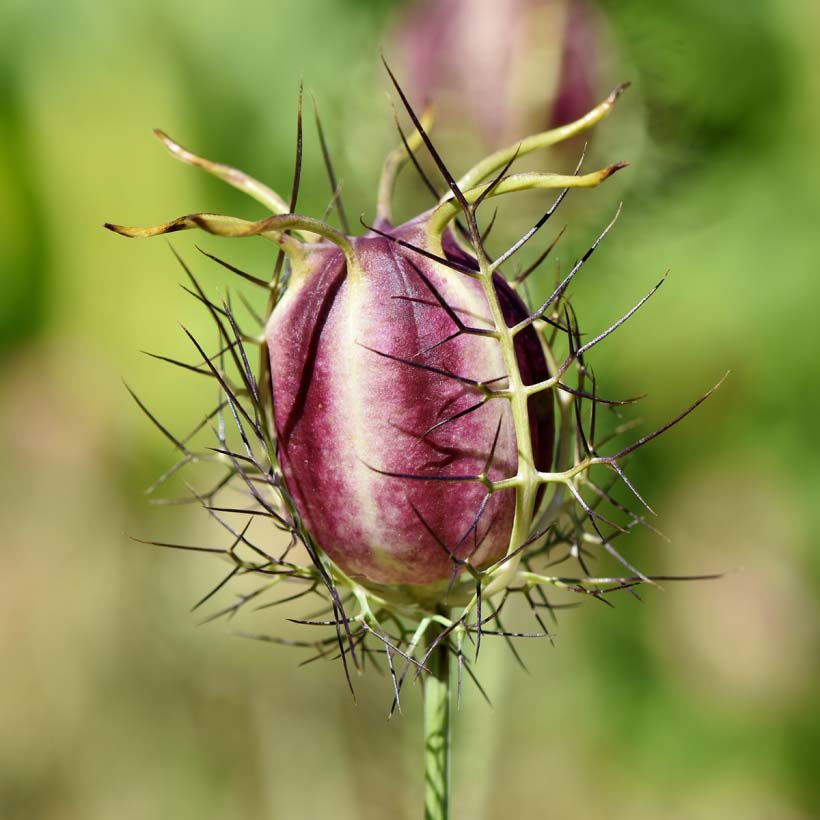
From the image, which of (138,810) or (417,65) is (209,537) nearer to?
(138,810)

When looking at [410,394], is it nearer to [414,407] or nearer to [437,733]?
[414,407]

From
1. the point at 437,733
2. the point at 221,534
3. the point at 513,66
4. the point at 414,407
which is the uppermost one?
the point at 513,66

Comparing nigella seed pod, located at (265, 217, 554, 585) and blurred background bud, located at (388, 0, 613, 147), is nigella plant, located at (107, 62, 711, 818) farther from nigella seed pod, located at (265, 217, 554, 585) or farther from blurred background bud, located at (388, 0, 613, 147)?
blurred background bud, located at (388, 0, 613, 147)

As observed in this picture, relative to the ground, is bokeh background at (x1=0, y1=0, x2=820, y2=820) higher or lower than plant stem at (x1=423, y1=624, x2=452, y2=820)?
higher

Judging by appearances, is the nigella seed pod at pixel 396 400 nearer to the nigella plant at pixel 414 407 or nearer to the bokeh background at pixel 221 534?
the nigella plant at pixel 414 407

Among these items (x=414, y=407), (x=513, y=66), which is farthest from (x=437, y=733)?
(x=513, y=66)

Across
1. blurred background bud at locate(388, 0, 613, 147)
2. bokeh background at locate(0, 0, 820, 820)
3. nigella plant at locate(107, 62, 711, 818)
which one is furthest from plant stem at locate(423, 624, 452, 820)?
bokeh background at locate(0, 0, 820, 820)
